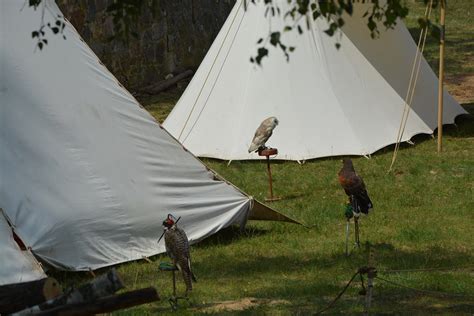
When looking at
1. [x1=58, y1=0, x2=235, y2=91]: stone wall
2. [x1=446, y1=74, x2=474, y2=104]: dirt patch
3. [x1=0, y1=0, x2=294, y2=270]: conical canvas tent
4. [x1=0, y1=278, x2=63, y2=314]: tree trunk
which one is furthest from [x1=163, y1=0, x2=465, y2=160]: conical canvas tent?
[x1=0, y1=278, x2=63, y2=314]: tree trunk

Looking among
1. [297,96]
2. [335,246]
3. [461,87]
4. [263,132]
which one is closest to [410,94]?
[297,96]

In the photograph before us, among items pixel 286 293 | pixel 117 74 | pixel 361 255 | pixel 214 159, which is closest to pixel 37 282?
pixel 286 293

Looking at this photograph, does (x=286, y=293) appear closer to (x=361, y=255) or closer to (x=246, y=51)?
(x=361, y=255)

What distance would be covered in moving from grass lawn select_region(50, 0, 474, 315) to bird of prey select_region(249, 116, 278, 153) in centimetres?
49

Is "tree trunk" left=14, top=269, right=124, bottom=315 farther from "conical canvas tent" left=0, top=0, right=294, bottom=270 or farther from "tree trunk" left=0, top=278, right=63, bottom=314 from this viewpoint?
"conical canvas tent" left=0, top=0, right=294, bottom=270

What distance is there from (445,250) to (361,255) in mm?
774

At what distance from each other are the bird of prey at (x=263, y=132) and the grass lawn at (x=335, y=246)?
486mm

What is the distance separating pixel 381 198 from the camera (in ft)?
40.8

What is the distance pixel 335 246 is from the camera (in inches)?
416

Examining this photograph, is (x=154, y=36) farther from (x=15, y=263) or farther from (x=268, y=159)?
(x=15, y=263)

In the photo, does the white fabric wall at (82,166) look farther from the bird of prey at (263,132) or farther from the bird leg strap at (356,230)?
the bird of prey at (263,132)

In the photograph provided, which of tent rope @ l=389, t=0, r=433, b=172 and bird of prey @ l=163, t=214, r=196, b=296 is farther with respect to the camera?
tent rope @ l=389, t=0, r=433, b=172

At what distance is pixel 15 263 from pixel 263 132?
467 cm

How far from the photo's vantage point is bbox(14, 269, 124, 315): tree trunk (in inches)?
224
